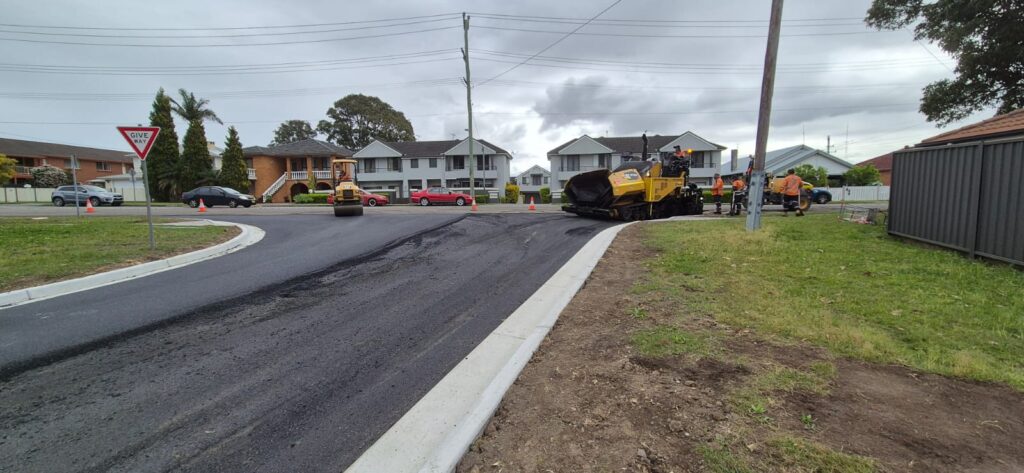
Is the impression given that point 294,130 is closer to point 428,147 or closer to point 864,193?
point 428,147

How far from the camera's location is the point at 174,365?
12.5ft

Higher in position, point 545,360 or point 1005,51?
point 1005,51

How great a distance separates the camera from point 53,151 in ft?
179

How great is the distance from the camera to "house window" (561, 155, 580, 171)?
168ft

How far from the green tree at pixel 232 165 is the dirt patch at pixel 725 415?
1845 inches

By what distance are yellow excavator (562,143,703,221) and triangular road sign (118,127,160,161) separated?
12.2 meters

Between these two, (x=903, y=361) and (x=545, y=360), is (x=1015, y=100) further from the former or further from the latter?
(x=545, y=360)

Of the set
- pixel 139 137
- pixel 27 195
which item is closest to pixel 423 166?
pixel 27 195

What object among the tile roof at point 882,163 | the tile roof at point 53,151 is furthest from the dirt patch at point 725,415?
the tile roof at point 53,151

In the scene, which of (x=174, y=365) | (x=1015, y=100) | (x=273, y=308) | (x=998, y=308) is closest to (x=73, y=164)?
(x=273, y=308)

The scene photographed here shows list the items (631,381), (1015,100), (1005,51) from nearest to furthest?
(631,381)
(1005,51)
(1015,100)

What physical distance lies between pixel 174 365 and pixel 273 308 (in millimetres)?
1657

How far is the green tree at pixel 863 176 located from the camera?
139 ft

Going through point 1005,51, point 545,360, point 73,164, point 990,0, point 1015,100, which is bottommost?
point 545,360
